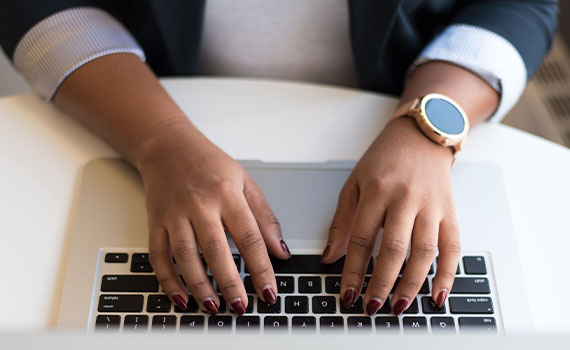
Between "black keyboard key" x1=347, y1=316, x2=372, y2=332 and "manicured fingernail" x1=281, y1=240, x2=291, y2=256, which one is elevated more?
"manicured fingernail" x1=281, y1=240, x2=291, y2=256

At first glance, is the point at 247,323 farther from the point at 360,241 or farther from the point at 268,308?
the point at 360,241

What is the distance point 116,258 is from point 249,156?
19cm

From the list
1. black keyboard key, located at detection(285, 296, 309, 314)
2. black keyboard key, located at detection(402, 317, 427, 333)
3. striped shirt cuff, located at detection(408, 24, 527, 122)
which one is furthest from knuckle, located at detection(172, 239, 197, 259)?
striped shirt cuff, located at detection(408, 24, 527, 122)

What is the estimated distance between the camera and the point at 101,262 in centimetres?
53

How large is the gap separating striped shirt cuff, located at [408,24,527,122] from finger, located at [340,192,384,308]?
241 mm

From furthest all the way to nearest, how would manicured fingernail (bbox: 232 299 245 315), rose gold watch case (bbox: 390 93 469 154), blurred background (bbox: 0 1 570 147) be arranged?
blurred background (bbox: 0 1 570 147), rose gold watch case (bbox: 390 93 469 154), manicured fingernail (bbox: 232 299 245 315)

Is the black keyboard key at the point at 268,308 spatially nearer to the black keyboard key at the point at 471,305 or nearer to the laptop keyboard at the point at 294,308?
the laptop keyboard at the point at 294,308

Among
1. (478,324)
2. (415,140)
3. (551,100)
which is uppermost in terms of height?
(551,100)

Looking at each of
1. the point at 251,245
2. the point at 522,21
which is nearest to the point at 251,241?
the point at 251,245

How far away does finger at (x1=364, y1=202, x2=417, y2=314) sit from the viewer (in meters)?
0.49

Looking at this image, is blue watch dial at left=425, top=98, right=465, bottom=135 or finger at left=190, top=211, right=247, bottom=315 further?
blue watch dial at left=425, top=98, right=465, bottom=135

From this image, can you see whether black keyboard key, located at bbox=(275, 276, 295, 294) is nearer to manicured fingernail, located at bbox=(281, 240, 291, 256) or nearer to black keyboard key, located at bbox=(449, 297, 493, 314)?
manicured fingernail, located at bbox=(281, 240, 291, 256)

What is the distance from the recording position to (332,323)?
1.61 feet

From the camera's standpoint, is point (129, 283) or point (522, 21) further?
point (522, 21)
